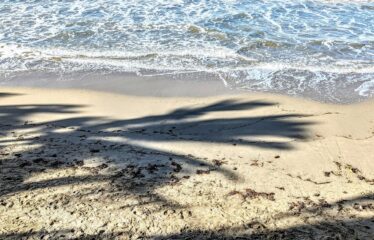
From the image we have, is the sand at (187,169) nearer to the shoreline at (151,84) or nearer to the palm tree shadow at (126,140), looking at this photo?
the palm tree shadow at (126,140)

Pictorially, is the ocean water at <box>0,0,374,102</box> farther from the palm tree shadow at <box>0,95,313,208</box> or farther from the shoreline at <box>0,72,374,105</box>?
the palm tree shadow at <box>0,95,313,208</box>

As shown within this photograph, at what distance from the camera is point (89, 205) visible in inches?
150

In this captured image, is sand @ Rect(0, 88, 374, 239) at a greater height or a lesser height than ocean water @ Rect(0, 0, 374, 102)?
greater

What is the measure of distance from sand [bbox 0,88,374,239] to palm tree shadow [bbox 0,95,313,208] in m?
0.01

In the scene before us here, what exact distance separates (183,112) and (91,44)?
14.6 ft

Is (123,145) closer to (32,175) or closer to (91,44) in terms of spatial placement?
(32,175)

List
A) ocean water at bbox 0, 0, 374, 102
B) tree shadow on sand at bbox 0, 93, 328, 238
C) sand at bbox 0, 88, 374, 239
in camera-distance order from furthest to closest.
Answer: ocean water at bbox 0, 0, 374, 102 → tree shadow on sand at bbox 0, 93, 328, 238 → sand at bbox 0, 88, 374, 239

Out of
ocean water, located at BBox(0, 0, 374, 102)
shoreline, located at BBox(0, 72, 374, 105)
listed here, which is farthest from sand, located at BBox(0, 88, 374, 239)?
ocean water, located at BBox(0, 0, 374, 102)

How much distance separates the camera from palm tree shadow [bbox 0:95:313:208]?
432cm

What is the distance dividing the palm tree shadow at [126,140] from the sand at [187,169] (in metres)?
0.01

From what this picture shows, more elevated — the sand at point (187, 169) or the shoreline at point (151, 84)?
the sand at point (187, 169)

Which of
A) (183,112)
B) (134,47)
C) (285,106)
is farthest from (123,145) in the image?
(134,47)

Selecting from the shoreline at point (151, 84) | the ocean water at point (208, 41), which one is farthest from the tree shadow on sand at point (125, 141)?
the ocean water at point (208, 41)

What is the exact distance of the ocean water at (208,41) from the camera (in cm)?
846
